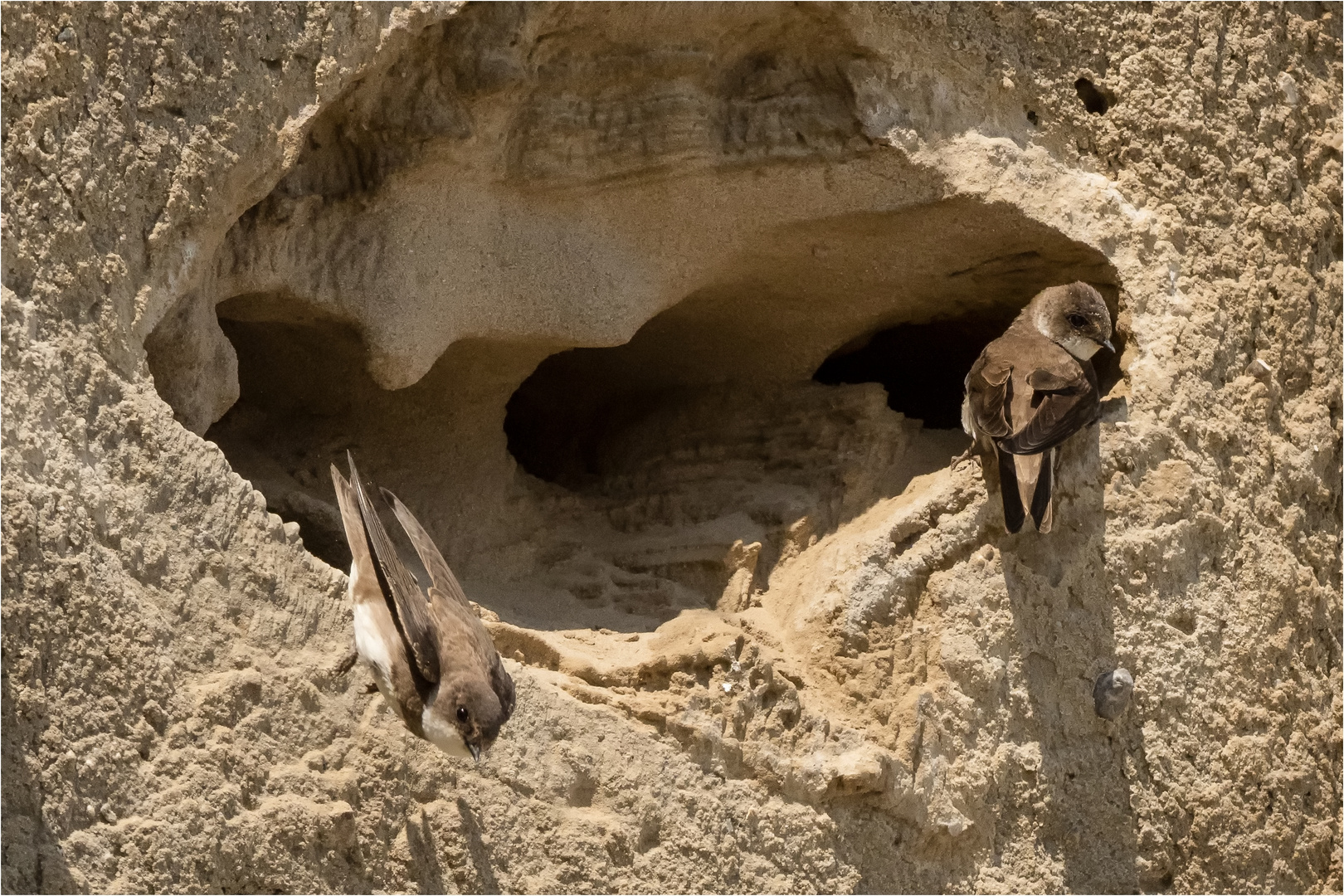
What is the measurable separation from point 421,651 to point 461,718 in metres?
0.14

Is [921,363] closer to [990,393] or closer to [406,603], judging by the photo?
[990,393]

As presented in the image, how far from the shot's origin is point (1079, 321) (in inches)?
159

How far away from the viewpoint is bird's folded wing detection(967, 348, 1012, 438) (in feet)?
12.6

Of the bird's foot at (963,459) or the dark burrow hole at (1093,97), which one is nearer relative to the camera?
the bird's foot at (963,459)

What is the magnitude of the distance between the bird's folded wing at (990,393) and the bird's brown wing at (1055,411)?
0.14 ft

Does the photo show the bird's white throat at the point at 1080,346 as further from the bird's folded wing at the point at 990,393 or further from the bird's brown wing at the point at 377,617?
the bird's brown wing at the point at 377,617

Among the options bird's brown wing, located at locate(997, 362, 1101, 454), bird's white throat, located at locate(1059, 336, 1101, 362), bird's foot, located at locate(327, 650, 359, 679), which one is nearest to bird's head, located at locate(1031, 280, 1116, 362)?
bird's white throat, located at locate(1059, 336, 1101, 362)

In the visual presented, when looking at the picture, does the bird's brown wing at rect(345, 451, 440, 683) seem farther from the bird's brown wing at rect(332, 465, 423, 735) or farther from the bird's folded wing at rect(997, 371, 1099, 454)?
the bird's folded wing at rect(997, 371, 1099, 454)

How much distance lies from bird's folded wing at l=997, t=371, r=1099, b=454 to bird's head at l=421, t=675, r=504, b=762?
49.5 inches

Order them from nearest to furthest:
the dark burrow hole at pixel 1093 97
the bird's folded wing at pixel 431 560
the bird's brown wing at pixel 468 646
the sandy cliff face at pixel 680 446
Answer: the sandy cliff face at pixel 680 446 < the bird's brown wing at pixel 468 646 < the bird's folded wing at pixel 431 560 < the dark burrow hole at pixel 1093 97

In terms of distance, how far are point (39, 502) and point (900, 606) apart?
5.80 feet

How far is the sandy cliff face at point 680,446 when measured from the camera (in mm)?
3119

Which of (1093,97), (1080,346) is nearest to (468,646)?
(1080,346)

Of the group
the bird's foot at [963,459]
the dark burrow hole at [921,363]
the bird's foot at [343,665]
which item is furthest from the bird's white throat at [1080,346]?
the bird's foot at [343,665]
